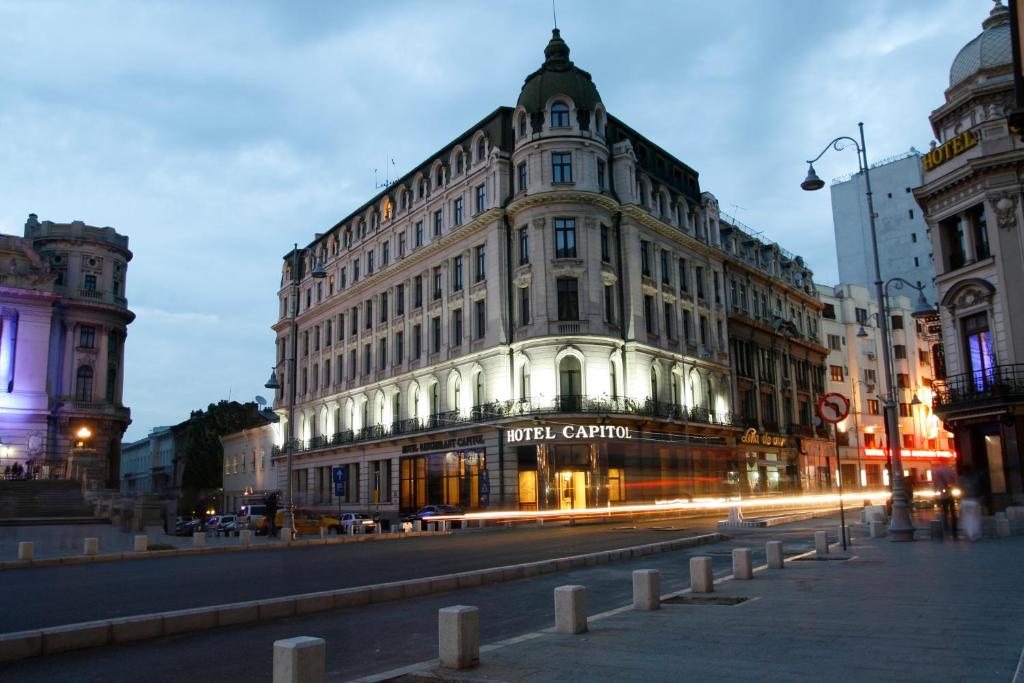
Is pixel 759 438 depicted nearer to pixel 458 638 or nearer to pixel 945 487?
pixel 945 487

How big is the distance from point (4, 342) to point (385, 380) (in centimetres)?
2864

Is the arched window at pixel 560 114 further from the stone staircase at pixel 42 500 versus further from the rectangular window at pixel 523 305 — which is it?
the stone staircase at pixel 42 500

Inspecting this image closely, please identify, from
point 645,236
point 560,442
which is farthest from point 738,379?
point 560,442

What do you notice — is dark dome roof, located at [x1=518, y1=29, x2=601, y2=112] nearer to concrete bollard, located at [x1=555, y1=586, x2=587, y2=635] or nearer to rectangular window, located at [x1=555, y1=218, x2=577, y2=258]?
rectangular window, located at [x1=555, y1=218, x2=577, y2=258]

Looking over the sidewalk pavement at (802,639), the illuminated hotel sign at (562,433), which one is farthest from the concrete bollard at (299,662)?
the illuminated hotel sign at (562,433)

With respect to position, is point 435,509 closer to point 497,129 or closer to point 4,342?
point 497,129

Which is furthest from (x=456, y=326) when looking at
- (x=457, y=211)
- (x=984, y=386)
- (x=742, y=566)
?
(x=742, y=566)

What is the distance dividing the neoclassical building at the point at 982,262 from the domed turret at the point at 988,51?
4 cm

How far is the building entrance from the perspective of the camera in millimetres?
41000

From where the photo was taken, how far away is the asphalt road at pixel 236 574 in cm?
1185

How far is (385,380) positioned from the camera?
5431 centimetres

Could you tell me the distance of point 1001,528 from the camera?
20203mm

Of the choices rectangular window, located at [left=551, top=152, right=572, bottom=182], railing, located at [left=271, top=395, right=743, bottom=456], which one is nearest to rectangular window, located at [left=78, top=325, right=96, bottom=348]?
railing, located at [left=271, top=395, right=743, bottom=456]

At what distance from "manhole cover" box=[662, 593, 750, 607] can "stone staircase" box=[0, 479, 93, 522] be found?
39.2 meters
